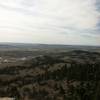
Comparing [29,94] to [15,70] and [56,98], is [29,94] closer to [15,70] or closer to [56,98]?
[56,98]

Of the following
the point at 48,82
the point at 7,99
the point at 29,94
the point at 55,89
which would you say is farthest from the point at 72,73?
the point at 7,99

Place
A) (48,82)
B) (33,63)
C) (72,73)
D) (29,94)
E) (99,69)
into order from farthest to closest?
(33,63), (99,69), (72,73), (48,82), (29,94)

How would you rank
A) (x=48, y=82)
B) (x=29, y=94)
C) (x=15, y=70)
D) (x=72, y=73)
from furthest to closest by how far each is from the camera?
1. (x=15, y=70)
2. (x=72, y=73)
3. (x=48, y=82)
4. (x=29, y=94)

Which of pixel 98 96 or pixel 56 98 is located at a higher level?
pixel 98 96

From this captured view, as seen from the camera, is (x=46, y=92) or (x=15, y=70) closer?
(x=46, y=92)

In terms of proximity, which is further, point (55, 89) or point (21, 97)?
point (55, 89)

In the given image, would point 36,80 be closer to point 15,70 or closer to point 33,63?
point 15,70

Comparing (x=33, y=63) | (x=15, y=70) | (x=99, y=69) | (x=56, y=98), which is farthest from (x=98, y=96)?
(x=33, y=63)

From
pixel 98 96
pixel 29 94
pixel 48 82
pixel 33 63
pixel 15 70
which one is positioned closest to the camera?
pixel 98 96

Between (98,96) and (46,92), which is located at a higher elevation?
(98,96)
